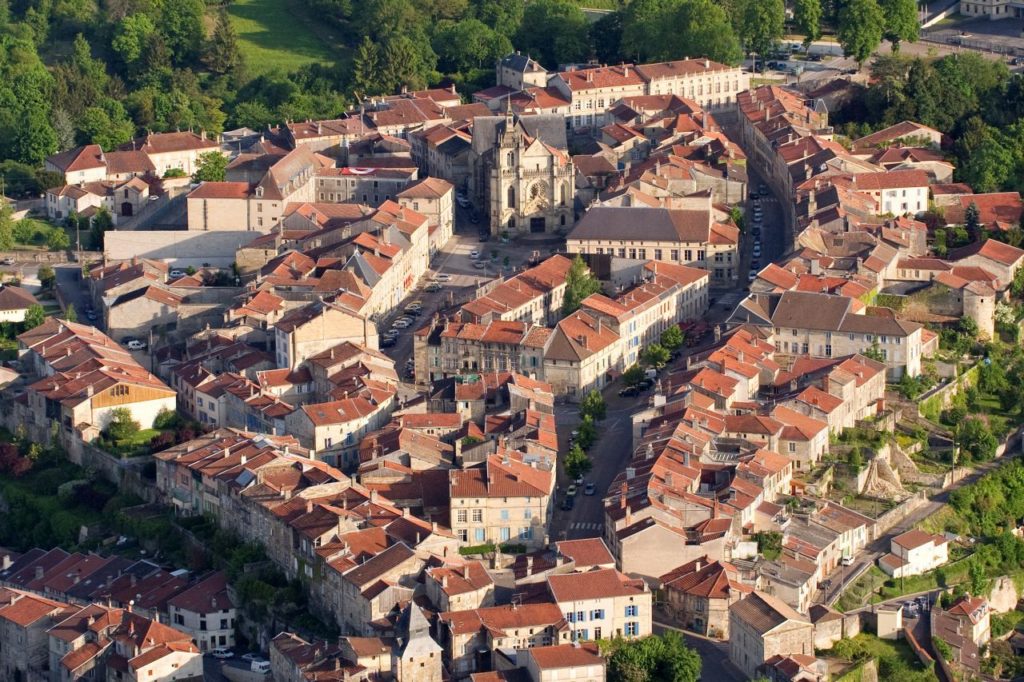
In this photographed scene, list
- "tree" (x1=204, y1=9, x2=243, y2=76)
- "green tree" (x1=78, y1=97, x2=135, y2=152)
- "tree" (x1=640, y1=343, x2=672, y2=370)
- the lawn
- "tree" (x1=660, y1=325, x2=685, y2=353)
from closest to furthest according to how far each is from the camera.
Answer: "tree" (x1=640, y1=343, x2=672, y2=370), "tree" (x1=660, y1=325, x2=685, y2=353), "green tree" (x1=78, y1=97, x2=135, y2=152), "tree" (x1=204, y1=9, x2=243, y2=76), the lawn

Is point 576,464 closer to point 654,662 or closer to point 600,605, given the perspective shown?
point 600,605

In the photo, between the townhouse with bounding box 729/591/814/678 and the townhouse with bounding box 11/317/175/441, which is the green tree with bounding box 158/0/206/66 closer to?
the townhouse with bounding box 11/317/175/441

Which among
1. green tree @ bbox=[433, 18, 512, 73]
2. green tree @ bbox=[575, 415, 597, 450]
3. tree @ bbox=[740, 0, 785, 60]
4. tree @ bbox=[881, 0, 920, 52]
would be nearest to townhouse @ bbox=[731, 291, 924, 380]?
green tree @ bbox=[575, 415, 597, 450]

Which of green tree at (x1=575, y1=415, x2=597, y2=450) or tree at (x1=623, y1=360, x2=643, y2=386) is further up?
tree at (x1=623, y1=360, x2=643, y2=386)

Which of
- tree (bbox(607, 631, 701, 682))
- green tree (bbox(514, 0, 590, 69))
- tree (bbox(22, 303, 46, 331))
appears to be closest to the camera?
tree (bbox(607, 631, 701, 682))

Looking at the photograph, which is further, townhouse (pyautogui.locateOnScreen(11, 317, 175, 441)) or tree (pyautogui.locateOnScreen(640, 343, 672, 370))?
tree (pyautogui.locateOnScreen(640, 343, 672, 370))

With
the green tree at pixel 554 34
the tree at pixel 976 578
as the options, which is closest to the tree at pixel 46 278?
the green tree at pixel 554 34

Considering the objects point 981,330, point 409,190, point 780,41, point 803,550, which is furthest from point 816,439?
point 780,41
